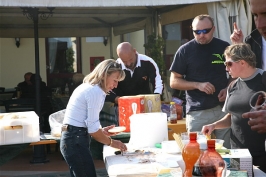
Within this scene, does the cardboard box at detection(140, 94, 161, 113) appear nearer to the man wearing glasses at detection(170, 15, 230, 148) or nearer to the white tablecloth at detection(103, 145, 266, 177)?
the man wearing glasses at detection(170, 15, 230, 148)

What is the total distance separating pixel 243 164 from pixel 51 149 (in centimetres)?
652

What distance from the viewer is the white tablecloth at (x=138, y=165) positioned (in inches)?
113

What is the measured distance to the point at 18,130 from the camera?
15.6 ft

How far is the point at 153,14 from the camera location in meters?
9.57

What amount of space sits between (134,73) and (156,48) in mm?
3429

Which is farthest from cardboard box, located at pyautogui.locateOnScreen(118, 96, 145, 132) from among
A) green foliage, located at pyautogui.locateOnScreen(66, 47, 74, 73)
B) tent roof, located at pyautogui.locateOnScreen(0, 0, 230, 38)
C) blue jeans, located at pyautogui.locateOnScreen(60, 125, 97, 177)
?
green foliage, located at pyautogui.locateOnScreen(66, 47, 74, 73)

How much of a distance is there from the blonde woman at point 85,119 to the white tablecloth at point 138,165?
31cm

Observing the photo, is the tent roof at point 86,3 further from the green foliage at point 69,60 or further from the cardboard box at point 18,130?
the green foliage at point 69,60

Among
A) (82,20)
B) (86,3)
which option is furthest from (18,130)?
(82,20)

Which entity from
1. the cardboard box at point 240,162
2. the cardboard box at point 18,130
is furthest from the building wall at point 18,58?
the cardboard box at point 240,162

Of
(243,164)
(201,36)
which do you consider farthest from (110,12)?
(243,164)

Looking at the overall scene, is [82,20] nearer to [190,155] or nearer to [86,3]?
[86,3]

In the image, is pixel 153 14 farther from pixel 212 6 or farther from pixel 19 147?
pixel 19 147

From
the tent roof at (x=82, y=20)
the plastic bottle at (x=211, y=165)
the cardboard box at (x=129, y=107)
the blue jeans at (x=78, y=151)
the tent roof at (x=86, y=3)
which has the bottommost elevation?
the blue jeans at (x=78, y=151)
